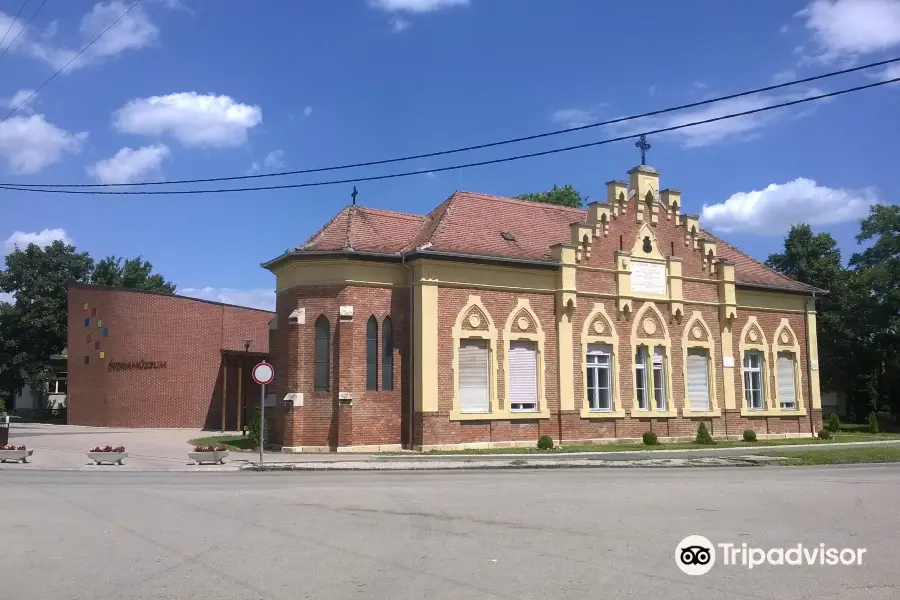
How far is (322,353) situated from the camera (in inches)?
1025

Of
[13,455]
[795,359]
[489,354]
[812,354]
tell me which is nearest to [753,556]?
[489,354]

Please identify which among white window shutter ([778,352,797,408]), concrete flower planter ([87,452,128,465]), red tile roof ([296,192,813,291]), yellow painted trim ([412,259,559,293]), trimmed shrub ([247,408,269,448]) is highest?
red tile roof ([296,192,813,291])

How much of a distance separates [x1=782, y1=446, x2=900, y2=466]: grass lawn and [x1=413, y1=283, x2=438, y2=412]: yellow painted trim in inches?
425

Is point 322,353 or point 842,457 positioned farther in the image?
point 322,353

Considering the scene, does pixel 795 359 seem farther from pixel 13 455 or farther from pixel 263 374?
pixel 13 455

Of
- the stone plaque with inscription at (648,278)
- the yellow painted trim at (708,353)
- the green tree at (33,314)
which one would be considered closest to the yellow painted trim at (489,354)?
the stone plaque with inscription at (648,278)

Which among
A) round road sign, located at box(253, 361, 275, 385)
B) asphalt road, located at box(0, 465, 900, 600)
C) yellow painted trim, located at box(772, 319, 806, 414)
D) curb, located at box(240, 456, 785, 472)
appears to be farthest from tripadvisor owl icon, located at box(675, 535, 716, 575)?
yellow painted trim, located at box(772, 319, 806, 414)

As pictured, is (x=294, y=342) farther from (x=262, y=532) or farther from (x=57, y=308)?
(x=57, y=308)

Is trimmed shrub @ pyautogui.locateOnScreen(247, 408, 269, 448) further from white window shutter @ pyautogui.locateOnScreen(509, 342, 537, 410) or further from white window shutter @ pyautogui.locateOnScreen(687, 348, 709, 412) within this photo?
white window shutter @ pyautogui.locateOnScreen(687, 348, 709, 412)

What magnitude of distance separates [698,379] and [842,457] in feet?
30.5

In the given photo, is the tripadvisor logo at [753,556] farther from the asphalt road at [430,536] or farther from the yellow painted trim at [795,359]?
the yellow painted trim at [795,359]

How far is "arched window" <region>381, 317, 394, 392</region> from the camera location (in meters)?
26.3

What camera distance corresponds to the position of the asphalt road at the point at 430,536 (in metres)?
7.38

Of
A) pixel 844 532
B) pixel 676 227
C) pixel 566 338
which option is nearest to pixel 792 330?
pixel 676 227
